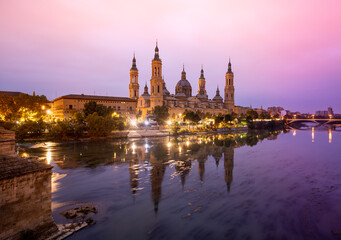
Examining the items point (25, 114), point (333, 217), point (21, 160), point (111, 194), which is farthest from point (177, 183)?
point (25, 114)

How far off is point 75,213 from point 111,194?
360cm


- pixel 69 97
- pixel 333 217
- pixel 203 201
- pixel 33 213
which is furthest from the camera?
pixel 69 97

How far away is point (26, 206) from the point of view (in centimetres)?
866

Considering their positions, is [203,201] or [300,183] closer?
[203,201]

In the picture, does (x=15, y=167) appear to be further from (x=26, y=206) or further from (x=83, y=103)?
(x=83, y=103)

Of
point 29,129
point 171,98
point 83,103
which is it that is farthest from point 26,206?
point 171,98

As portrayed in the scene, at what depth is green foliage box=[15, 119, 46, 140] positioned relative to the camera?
3978 centimetres

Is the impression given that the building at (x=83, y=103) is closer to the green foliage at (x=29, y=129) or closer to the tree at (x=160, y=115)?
the tree at (x=160, y=115)

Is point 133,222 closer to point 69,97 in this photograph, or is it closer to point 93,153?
point 93,153

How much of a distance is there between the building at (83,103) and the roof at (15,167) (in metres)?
74.6

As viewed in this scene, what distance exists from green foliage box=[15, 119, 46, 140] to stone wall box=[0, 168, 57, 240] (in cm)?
3739

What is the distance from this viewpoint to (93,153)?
31.5 meters

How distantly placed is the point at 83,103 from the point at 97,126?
44.9 metres

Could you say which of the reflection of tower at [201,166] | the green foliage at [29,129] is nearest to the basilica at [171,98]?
the green foliage at [29,129]
